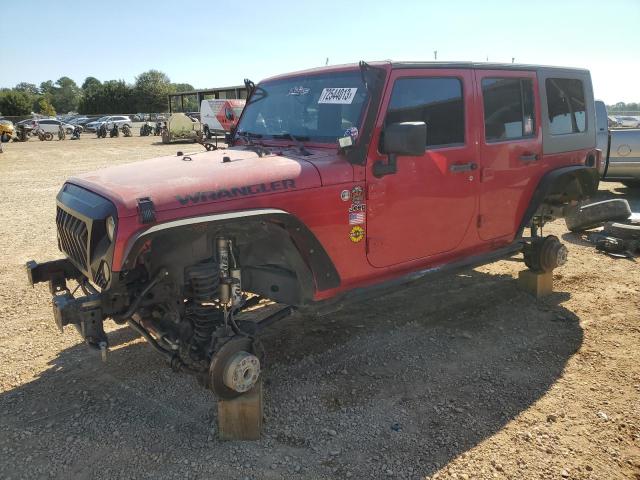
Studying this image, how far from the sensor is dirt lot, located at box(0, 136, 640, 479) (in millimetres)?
2982

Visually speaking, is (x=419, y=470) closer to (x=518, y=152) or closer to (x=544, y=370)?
(x=544, y=370)

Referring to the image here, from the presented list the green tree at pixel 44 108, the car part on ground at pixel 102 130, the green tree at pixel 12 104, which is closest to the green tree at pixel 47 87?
the green tree at pixel 44 108

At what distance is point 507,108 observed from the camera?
15.0 feet

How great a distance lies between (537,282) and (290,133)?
10.00 feet

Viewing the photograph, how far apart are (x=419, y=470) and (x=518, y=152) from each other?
2.94 meters

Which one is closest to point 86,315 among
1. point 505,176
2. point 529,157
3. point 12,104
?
point 505,176

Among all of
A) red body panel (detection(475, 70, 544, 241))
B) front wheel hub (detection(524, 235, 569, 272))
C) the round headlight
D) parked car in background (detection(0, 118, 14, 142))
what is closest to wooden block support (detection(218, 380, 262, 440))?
the round headlight

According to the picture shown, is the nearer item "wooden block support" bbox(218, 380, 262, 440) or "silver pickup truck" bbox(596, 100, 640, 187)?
"wooden block support" bbox(218, 380, 262, 440)

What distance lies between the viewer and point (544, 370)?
13.0 ft

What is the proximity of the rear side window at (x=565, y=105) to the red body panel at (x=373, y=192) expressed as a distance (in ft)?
0.93

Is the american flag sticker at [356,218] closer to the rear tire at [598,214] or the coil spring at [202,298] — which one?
the coil spring at [202,298]

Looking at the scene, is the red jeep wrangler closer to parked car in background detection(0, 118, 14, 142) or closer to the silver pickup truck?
the silver pickup truck

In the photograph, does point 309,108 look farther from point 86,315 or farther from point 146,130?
point 146,130

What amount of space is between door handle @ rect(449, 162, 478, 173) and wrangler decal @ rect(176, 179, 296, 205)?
149 centimetres
